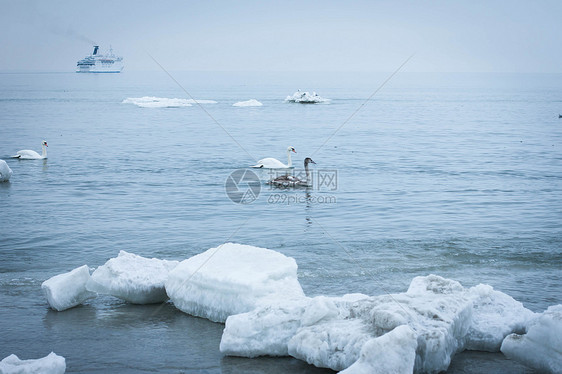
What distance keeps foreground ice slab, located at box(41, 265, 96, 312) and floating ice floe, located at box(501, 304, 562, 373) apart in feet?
20.8

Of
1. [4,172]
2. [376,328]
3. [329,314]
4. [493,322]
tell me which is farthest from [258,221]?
[4,172]

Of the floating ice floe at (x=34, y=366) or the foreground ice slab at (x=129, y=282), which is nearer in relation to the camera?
the floating ice floe at (x=34, y=366)

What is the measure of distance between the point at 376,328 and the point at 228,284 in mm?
2543

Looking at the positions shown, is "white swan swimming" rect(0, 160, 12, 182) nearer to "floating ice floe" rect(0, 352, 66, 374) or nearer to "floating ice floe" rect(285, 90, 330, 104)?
"floating ice floe" rect(0, 352, 66, 374)

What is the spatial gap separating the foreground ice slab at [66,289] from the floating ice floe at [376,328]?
2990 mm

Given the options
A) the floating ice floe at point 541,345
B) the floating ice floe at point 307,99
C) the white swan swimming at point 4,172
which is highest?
the floating ice floe at point 307,99

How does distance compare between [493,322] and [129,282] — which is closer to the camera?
[493,322]

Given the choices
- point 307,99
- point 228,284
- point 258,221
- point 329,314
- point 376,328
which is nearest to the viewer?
point 376,328

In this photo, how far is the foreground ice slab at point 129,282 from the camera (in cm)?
1031

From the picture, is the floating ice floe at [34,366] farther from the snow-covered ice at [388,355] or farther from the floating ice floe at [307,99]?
the floating ice floe at [307,99]

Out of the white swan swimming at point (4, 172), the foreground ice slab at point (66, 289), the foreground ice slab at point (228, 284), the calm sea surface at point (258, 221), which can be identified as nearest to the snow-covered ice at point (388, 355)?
the calm sea surface at point (258, 221)

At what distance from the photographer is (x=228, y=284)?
9672mm

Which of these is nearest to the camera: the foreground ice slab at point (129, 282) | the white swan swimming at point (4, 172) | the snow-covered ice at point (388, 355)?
the snow-covered ice at point (388, 355)

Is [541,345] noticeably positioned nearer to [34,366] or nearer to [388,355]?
[388,355]
